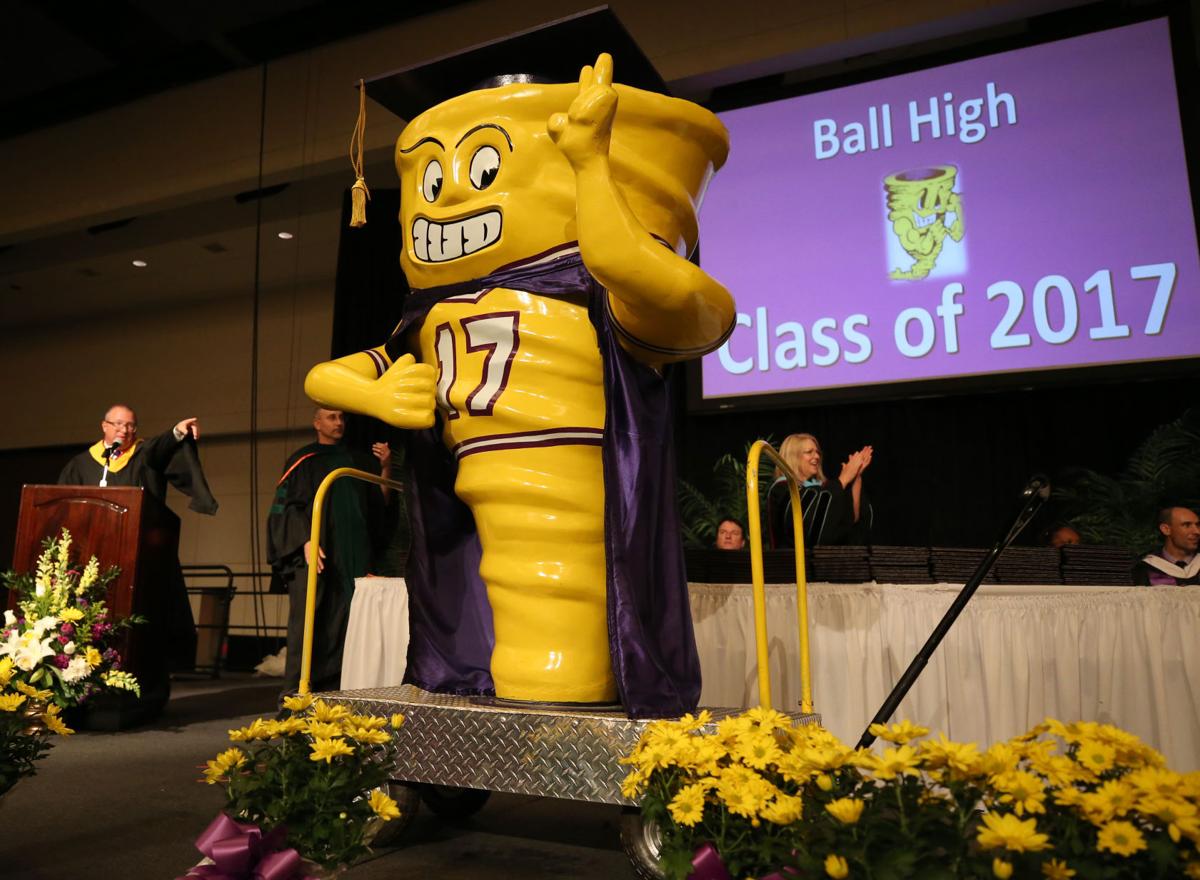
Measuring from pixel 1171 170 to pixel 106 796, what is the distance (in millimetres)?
5516

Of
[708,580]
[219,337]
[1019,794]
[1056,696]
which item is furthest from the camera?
[219,337]

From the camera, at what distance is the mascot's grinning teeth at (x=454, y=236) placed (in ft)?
6.88

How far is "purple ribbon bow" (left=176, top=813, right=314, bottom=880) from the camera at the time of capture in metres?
1.33

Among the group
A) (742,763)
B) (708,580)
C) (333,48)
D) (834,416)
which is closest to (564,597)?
(742,763)

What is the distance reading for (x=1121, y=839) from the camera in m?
0.90

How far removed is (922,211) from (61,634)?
4735mm

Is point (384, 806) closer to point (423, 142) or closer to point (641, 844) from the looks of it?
point (641, 844)

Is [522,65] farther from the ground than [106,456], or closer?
farther from the ground

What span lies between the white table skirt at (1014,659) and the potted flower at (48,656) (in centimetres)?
201

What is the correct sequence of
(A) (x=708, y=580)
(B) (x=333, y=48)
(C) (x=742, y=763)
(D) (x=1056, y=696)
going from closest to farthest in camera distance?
(C) (x=742, y=763), (D) (x=1056, y=696), (A) (x=708, y=580), (B) (x=333, y=48)

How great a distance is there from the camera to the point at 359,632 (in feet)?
12.6

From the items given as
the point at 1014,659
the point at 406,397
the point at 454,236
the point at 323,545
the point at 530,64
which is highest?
the point at 530,64

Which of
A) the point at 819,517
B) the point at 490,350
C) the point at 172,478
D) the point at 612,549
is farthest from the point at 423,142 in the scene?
the point at 172,478

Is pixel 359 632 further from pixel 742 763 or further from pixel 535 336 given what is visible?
pixel 742 763
